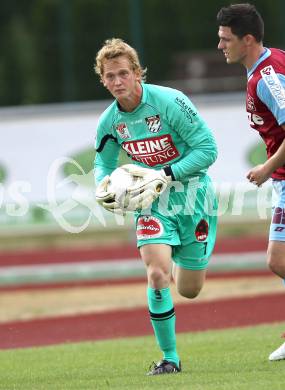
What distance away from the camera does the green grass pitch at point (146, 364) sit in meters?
7.69

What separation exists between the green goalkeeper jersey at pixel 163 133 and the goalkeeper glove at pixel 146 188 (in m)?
0.13

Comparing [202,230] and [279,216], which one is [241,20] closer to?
[279,216]

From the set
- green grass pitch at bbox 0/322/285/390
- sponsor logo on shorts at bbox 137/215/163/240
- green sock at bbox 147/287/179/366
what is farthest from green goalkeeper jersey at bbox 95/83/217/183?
green grass pitch at bbox 0/322/285/390

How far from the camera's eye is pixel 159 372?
8242 mm

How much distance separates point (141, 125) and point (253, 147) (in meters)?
12.3

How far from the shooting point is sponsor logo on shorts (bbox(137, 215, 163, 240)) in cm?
837

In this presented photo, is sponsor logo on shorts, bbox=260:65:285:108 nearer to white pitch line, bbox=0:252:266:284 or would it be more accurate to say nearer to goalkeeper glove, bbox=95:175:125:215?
goalkeeper glove, bbox=95:175:125:215

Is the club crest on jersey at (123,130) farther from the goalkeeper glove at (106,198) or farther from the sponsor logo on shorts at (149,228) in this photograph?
the sponsor logo on shorts at (149,228)

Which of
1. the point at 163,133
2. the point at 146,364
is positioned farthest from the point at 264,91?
the point at 146,364

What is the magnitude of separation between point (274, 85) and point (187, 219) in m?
1.45

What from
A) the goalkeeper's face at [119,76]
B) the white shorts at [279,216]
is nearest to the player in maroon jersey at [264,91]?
the white shorts at [279,216]

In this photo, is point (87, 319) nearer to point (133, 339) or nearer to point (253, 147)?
point (133, 339)

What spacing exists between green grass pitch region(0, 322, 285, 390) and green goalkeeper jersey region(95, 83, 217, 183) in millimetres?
1617

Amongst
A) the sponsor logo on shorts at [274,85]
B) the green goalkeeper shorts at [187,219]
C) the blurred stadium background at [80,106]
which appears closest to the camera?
the sponsor logo on shorts at [274,85]
